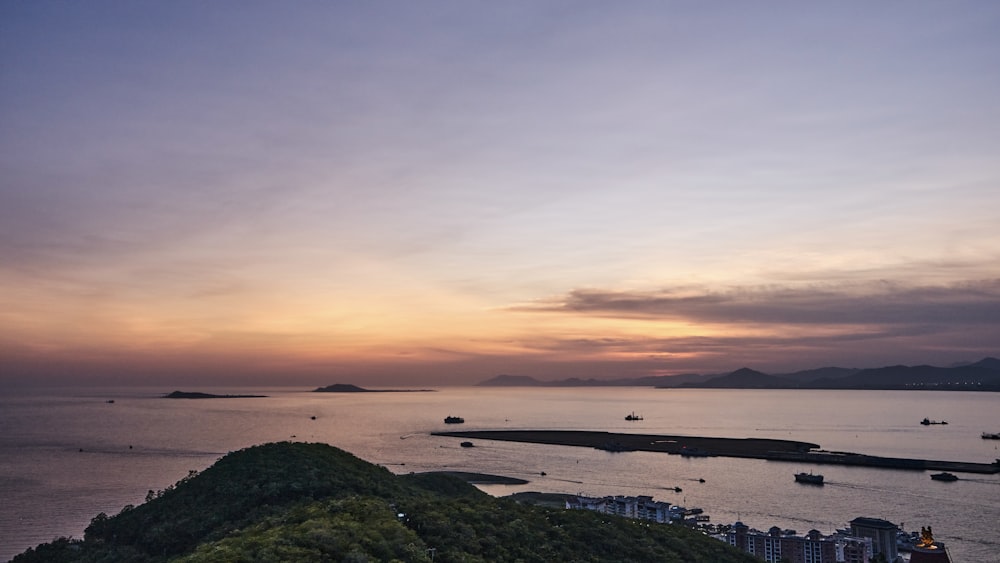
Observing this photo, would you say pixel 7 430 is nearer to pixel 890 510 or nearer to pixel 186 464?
pixel 186 464

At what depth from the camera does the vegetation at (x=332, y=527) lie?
17219 mm

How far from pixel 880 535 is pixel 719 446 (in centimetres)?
6978

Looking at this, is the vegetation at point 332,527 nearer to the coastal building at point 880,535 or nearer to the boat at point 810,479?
the coastal building at point 880,535

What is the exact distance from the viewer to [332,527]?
17.9m

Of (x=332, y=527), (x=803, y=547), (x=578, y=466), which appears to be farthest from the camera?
(x=578, y=466)

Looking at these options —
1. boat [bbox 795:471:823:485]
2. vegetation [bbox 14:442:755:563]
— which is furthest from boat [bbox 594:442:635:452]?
vegetation [bbox 14:442:755:563]

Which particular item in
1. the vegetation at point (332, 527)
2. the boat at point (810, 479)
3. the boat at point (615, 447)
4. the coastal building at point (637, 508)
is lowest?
the boat at point (615, 447)

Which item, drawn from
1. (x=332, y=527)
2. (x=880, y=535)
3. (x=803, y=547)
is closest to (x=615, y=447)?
(x=880, y=535)

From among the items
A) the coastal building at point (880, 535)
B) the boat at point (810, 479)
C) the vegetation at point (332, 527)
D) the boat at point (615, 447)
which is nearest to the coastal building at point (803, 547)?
the coastal building at point (880, 535)

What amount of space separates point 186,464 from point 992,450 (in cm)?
11984

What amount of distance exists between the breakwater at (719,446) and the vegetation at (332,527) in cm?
7213

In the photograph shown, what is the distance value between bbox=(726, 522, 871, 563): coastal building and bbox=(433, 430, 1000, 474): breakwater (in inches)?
2164

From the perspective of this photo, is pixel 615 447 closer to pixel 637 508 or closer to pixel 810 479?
pixel 810 479

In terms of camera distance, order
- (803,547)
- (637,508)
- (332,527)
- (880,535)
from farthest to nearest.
→ (637,508) → (880,535) → (803,547) → (332,527)
